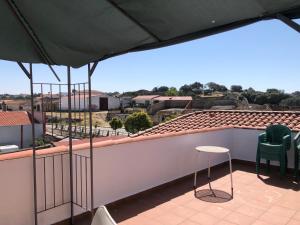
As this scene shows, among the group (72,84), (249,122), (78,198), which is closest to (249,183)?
(249,122)

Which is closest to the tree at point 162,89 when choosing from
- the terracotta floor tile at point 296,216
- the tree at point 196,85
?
the tree at point 196,85

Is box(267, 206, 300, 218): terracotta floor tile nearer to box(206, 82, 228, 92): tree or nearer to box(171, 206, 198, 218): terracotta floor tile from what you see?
box(171, 206, 198, 218): terracotta floor tile

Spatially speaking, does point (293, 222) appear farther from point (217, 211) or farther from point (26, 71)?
point (26, 71)

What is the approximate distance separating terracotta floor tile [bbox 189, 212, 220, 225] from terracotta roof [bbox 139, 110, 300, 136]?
10.3 feet

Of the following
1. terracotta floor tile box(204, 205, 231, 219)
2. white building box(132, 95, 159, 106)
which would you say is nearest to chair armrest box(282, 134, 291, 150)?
terracotta floor tile box(204, 205, 231, 219)

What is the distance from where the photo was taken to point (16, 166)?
9.13 ft

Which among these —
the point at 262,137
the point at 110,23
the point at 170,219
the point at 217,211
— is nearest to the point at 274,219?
the point at 217,211

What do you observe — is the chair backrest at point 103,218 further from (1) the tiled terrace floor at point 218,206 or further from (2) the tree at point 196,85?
(2) the tree at point 196,85

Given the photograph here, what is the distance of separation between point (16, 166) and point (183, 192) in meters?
2.48

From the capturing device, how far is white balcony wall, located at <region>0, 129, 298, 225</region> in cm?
278

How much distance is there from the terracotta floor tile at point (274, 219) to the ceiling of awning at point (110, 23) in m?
2.56

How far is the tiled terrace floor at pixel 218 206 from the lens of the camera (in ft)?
10.7

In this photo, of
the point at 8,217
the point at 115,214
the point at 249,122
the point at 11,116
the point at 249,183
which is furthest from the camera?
the point at 11,116

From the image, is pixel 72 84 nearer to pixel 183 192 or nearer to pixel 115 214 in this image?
pixel 115 214
